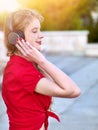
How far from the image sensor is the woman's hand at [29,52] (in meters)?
2.26

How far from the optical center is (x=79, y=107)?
723cm

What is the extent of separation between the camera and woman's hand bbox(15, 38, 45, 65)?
2.26m

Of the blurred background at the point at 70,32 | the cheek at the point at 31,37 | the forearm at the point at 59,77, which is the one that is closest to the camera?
the forearm at the point at 59,77

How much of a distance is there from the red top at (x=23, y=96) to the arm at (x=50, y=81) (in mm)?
63

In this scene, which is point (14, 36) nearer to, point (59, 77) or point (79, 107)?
point (59, 77)

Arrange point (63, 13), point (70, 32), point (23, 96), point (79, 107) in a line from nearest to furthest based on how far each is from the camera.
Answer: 1. point (23, 96)
2. point (79, 107)
3. point (70, 32)
4. point (63, 13)

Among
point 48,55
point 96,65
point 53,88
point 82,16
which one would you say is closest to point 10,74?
point 53,88

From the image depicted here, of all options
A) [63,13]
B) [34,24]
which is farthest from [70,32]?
[34,24]

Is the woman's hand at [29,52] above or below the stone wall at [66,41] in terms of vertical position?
above

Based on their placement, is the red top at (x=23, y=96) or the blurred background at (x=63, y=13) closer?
the red top at (x=23, y=96)

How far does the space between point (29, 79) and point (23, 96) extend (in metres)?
0.12

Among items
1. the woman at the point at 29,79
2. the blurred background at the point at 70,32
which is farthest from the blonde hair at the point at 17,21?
the blurred background at the point at 70,32

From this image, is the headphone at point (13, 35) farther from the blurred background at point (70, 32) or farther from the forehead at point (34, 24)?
the blurred background at point (70, 32)

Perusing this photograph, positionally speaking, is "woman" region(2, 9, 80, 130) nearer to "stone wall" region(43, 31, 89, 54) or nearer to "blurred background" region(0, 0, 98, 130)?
"blurred background" region(0, 0, 98, 130)
